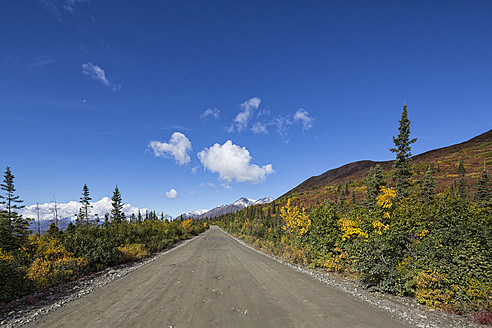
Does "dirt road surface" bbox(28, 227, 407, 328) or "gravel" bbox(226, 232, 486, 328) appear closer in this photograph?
"gravel" bbox(226, 232, 486, 328)

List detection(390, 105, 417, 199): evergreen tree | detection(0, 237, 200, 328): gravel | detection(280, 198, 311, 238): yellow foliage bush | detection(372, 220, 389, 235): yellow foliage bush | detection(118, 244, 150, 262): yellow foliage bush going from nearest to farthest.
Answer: detection(0, 237, 200, 328): gravel
detection(372, 220, 389, 235): yellow foliage bush
detection(280, 198, 311, 238): yellow foliage bush
detection(118, 244, 150, 262): yellow foliage bush
detection(390, 105, 417, 199): evergreen tree

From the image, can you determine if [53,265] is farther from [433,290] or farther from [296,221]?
[433,290]

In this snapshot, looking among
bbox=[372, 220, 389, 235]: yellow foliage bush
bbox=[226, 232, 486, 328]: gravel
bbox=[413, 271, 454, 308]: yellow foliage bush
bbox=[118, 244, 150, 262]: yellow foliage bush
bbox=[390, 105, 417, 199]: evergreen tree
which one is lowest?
bbox=[226, 232, 486, 328]: gravel

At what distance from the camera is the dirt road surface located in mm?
5582

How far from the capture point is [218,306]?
263 inches

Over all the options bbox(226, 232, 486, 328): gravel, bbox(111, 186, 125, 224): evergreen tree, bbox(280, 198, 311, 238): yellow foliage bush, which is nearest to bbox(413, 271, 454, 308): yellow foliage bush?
bbox(226, 232, 486, 328): gravel

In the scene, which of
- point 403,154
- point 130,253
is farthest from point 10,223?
point 403,154

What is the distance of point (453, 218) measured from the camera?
20.1 ft

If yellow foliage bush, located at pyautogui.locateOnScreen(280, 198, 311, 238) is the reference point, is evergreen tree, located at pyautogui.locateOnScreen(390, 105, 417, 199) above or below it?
above

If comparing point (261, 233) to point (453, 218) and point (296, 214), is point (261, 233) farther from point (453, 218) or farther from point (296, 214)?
point (453, 218)

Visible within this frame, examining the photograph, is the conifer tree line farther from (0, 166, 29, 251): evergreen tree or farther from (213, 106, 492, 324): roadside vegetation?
(213, 106, 492, 324): roadside vegetation

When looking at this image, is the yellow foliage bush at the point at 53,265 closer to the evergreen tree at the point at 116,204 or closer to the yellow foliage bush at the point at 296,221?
the yellow foliage bush at the point at 296,221

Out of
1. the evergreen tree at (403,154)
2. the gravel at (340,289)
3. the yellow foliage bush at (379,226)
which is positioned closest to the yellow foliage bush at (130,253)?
the gravel at (340,289)

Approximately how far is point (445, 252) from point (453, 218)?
3.37ft
